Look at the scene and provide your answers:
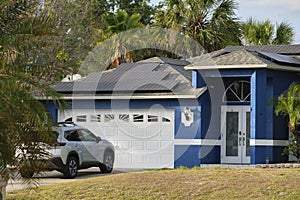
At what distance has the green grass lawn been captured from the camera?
51.5ft

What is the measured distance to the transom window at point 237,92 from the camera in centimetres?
2600

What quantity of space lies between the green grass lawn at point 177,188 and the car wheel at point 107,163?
19.1ft

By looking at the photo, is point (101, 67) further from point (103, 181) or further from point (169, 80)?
point (103, 181)

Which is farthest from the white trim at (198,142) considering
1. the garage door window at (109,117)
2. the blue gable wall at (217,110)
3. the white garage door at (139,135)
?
the garage door window at (109,117)

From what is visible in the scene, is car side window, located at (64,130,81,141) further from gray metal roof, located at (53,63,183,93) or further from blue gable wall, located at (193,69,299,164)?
blue gable wall, located at (193,69,299,164)

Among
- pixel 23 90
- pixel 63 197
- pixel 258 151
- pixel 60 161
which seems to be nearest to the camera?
pixel 23 90

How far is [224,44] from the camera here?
36.4m

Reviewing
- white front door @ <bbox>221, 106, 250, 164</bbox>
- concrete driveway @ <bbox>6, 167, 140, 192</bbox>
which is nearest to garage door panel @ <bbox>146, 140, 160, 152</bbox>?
concrete driveway @ <bbox>6, 167, 140, 192</bbox>

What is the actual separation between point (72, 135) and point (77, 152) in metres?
0.54

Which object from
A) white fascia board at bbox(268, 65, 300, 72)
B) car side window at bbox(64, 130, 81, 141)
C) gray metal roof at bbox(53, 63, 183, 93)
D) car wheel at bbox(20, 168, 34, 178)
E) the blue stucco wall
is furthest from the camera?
gray metal roof at bbox(53, 63, 183, 93)

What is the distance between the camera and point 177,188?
16.2 meters

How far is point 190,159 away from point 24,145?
48.8ft

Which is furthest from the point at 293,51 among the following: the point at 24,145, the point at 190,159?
the point at 24,145

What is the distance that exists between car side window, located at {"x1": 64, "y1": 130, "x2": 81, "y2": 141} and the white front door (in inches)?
231
